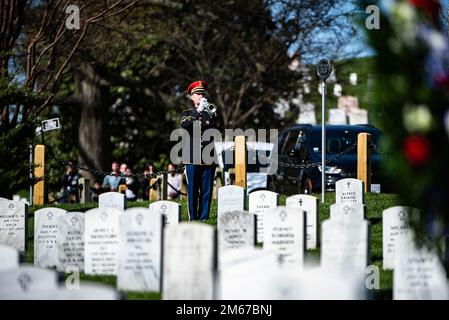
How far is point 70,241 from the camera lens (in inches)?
482

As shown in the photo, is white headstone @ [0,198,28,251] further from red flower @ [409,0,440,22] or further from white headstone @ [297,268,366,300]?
red flower @ [409,0,440,22]

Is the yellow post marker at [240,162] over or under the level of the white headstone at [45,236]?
over

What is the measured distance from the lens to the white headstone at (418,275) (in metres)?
9.52

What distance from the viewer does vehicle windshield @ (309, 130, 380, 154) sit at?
2250 centimetres

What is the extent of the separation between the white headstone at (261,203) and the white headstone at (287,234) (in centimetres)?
371

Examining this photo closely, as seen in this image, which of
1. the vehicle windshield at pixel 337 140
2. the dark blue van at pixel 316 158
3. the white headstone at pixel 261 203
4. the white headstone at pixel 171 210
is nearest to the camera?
the white headstone at pixel 171 210

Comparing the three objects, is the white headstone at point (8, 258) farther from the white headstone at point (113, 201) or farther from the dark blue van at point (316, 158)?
the dark blue van at point (316, 158)

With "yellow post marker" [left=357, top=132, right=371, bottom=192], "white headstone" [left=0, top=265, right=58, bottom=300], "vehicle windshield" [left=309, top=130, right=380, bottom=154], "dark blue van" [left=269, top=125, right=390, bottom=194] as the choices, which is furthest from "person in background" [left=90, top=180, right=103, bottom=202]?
"white headstone" [left=0, top=265, right=58, bottom=300]

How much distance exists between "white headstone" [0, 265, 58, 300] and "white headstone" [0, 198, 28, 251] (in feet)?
17.9

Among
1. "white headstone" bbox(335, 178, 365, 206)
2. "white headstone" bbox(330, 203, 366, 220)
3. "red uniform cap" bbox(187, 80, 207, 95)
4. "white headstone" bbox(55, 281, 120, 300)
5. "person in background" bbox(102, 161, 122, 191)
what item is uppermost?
"red uniform cap" bbox(187, 80, 207, 95)

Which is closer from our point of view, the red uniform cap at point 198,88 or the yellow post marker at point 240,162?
the red uniform cap at point 198,88

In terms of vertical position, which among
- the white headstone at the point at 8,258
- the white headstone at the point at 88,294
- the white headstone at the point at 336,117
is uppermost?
the white headstone at the point at 336,117

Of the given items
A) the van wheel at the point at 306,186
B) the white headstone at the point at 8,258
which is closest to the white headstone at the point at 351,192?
the van wheel at the point at 306,186
